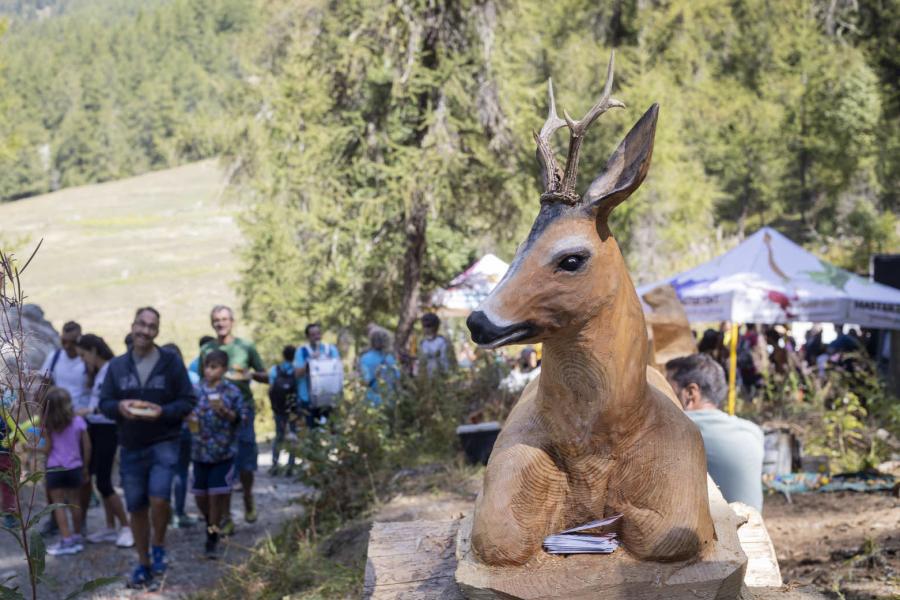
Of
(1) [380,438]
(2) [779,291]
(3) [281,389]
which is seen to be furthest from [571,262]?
(3) [281,389]

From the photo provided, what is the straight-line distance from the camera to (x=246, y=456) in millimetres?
7926

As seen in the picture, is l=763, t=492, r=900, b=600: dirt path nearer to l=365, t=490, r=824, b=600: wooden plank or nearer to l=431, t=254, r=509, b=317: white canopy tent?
l=365, t=490, r=824, b=600: wooden plank

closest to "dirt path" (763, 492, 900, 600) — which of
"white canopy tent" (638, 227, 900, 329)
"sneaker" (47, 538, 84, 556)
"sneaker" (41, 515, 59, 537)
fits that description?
"white canopy tent" (638, 227, 900, 329)

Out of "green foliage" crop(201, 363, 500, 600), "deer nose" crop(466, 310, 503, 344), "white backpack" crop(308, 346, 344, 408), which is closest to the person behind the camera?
"deer nose" crop(466, 310, 503, 344)

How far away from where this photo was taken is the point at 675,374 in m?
5.04

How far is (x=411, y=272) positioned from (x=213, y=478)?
5306mm

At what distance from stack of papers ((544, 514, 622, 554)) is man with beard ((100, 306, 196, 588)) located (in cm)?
387

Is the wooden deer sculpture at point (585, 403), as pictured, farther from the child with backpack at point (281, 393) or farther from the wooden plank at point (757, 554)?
the child with backpack at point (281, 393)

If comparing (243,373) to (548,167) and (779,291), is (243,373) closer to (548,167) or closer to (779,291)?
(779,291)

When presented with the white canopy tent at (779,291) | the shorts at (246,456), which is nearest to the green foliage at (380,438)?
the shorts at (246,456)

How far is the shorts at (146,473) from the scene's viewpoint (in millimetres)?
6297

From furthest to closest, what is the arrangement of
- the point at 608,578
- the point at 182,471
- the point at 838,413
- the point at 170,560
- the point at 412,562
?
the point at 838,413, the point at 182,471, the point at 170,560, the point at 412,562, the point at 608,578

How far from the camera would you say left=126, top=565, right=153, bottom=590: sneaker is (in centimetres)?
626

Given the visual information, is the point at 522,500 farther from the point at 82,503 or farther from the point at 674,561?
the point at 82,503
